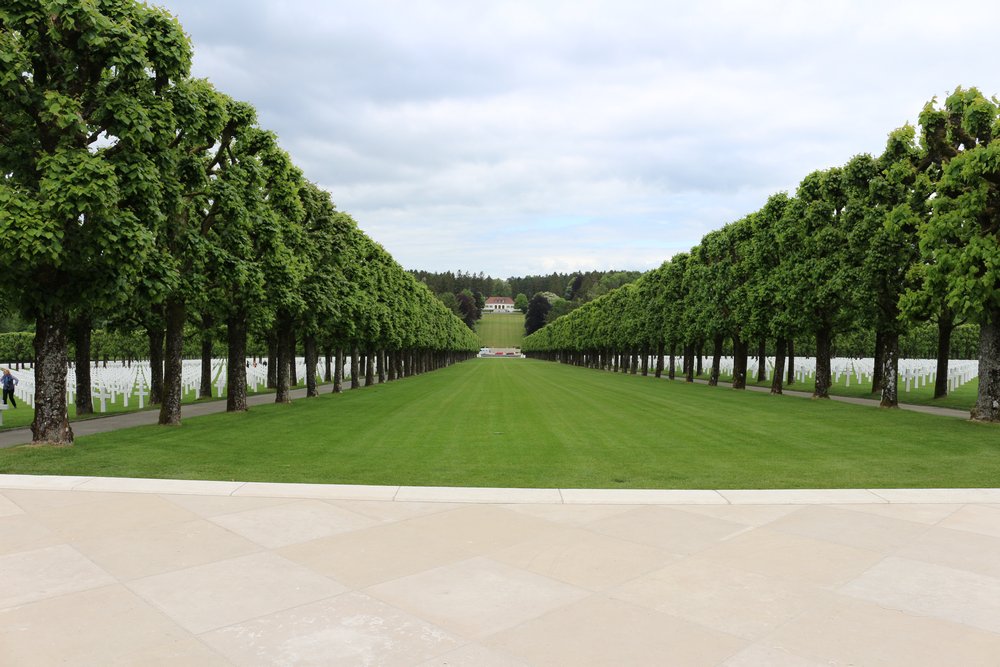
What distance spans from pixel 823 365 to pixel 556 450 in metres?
21.0

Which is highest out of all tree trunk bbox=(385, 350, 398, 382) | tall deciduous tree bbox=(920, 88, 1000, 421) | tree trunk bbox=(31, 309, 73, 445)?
tall deciduous tree bbox=(920, 88, 1000, 421)

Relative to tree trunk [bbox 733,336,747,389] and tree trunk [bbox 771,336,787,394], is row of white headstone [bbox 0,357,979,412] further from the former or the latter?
tree trunk [bbox 771,336,787,394]

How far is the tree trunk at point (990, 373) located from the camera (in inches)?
734

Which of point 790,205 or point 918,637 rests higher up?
point 790,205

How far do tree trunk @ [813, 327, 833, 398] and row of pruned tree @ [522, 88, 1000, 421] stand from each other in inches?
2.0

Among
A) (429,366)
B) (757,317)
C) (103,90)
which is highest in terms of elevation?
(103,90)

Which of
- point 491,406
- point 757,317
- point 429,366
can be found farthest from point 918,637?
point 429,366

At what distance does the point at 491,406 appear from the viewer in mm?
25625

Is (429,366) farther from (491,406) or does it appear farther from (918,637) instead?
(918,637)

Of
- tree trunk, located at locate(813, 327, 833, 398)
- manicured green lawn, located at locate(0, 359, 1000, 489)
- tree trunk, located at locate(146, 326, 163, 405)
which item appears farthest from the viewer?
tree trunk, located at locate(813, 327, 833, 398)

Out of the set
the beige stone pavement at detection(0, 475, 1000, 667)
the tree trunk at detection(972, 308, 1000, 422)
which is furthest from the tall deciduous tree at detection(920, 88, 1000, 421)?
the beige stone pavement at detection(0, 475, 1000, 667)

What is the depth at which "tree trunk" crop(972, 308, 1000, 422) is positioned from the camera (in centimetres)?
1864

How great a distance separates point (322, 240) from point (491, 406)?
1147 cm

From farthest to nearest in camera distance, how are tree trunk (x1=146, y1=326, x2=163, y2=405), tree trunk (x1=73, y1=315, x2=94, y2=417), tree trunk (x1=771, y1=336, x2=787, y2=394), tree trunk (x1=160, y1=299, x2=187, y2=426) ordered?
tree trunk (x1=771, y1=336, x2=787, y2=394) → tree trunk (x1=146, y1=326, x2=163, y2=405) → tree trunk (x1=73, y1=315, x2=94, y2=417) → tree trunk (x1=160, y1=299, x2=187, y2=426)
